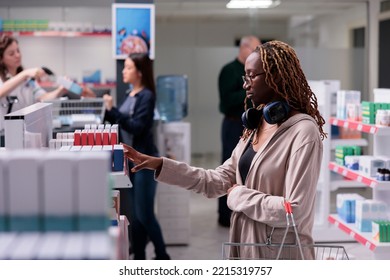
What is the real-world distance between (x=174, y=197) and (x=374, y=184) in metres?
2.01

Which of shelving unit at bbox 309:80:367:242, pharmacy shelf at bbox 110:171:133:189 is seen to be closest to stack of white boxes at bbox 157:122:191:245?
shelving unit at bbox 309:80:367:242

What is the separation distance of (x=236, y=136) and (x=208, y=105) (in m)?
2.63

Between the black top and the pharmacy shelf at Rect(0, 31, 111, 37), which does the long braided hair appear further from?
the pharmacy shelf at Rect(0, 31, 111, 37)

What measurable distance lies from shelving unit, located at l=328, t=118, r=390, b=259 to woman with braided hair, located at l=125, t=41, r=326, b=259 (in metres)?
1.82

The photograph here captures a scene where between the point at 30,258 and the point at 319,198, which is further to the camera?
the point at 319,198

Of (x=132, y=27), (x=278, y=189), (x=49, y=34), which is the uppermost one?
(x=49, y=34)

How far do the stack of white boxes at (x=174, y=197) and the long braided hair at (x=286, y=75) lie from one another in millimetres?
3317

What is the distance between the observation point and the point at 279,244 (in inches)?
94.9

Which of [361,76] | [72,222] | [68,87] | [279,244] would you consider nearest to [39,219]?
[72,222]

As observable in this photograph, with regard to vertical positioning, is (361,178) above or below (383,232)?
above

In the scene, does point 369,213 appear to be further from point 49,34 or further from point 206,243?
point 49,34

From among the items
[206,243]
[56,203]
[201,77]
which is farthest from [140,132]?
[201,77]

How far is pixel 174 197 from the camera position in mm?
5773
